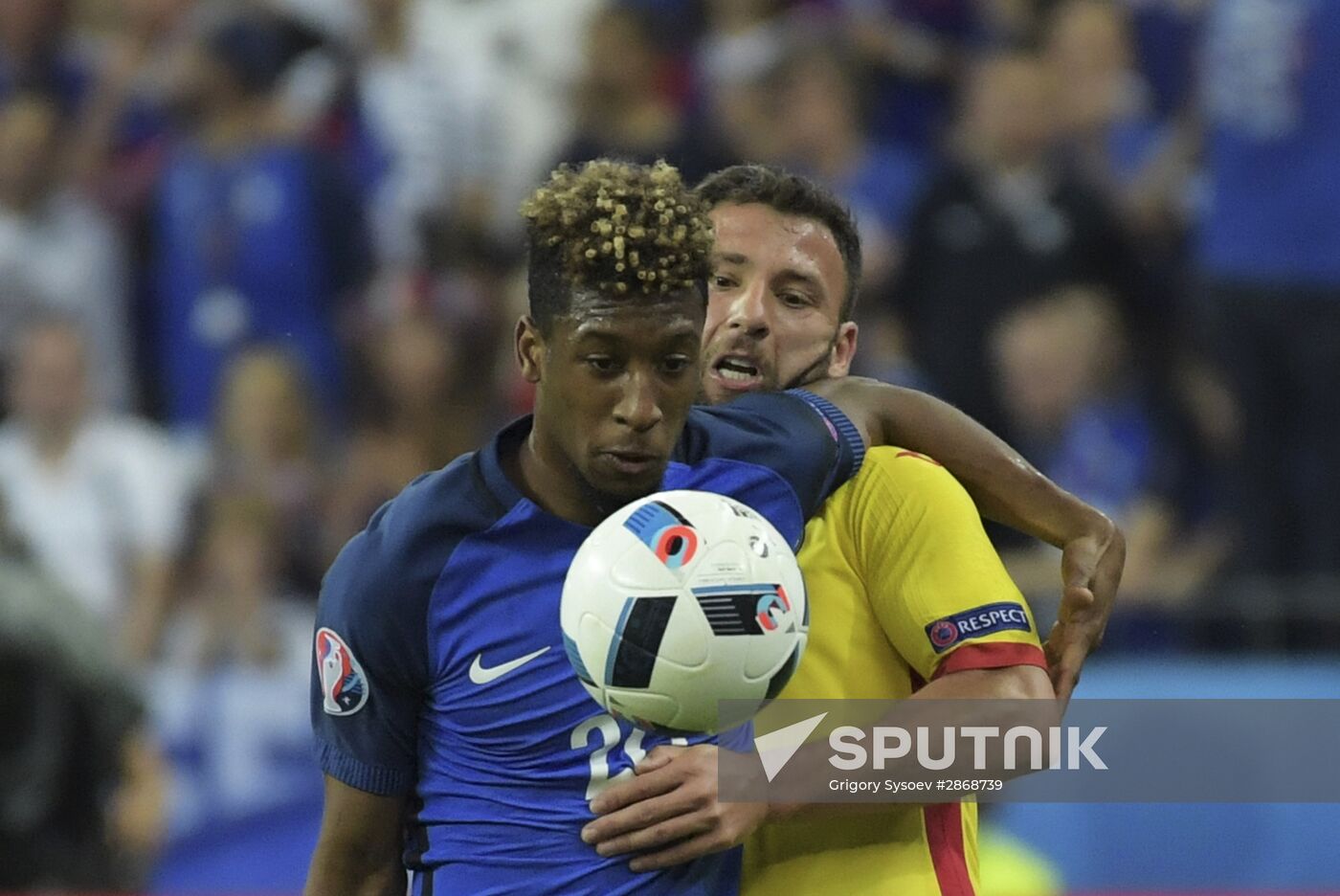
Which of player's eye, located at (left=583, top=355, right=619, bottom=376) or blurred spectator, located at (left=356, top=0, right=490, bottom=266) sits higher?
blurred spectator, located at (left=356, top=0, right=490, bottom=266)

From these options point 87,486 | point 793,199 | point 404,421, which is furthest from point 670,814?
point 87,486

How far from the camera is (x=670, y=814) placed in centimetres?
279

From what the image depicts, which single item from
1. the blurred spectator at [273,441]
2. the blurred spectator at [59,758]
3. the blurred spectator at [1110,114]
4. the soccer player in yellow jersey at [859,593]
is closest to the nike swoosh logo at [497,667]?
the soccer player in yellow jersey at [859,593]

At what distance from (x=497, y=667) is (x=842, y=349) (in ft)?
3.33

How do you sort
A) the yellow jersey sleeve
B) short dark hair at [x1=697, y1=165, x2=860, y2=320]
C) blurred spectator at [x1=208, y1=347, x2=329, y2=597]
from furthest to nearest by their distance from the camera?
blurred spectator at [x1=208, y1=347, x2=329, y2=597], short dark hair at [x1=697, y1=165, x2=860, y2=320], the yellow jersey sleeve

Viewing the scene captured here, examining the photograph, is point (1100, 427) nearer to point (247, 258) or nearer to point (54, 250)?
point (247, 258)

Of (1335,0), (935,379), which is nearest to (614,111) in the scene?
(935,379)

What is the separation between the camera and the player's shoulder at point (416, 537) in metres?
2.85

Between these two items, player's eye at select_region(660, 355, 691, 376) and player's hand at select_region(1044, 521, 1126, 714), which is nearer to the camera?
player's eye at select_region(660, 355, 691, 376)

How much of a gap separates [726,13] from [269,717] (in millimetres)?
3862

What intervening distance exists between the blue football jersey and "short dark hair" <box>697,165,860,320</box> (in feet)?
2.32

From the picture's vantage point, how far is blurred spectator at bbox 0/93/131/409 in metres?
8.80

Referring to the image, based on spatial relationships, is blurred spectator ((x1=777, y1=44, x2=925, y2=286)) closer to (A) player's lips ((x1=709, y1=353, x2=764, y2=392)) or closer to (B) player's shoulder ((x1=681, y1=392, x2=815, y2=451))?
(A) player's lips ((x1=709, y1=353, x2=764, y2=392))

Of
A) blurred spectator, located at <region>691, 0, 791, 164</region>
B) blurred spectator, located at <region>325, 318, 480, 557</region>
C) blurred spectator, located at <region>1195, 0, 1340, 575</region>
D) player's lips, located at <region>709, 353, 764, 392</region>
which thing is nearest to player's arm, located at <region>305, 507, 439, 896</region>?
player's lips, located at <region>709, 353, 764, 392</region>
